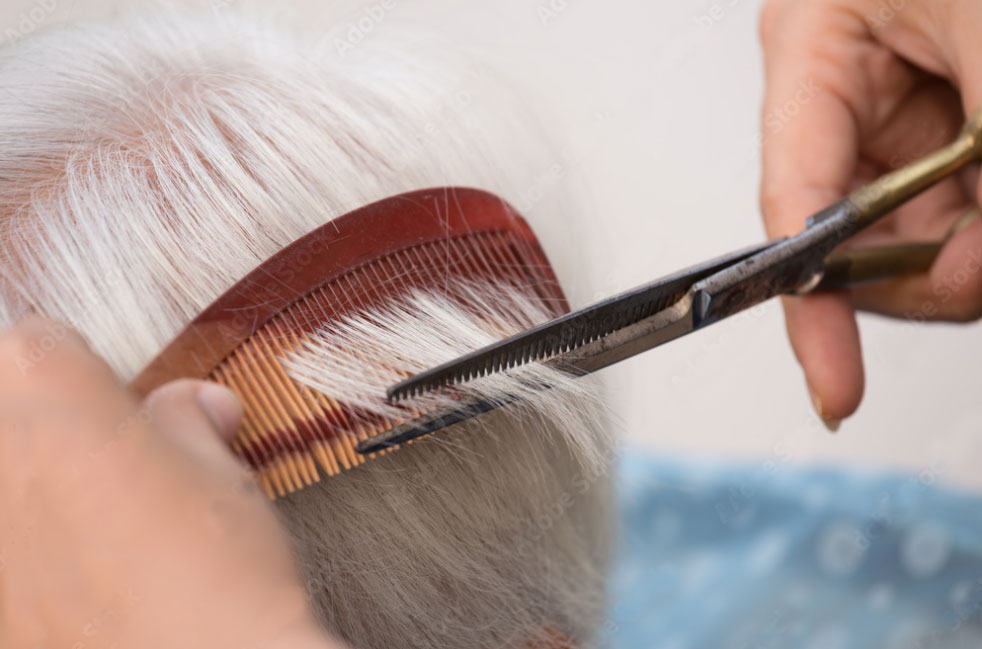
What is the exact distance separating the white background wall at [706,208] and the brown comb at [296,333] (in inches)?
37.1

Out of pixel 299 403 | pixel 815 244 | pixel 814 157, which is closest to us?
pixel 299 403

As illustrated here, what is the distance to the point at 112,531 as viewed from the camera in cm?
55

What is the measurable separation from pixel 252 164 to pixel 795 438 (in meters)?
1.28

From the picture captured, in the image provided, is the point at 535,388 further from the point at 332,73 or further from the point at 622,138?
the point at 622,138

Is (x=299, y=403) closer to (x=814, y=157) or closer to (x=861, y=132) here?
(x=814, y=157)

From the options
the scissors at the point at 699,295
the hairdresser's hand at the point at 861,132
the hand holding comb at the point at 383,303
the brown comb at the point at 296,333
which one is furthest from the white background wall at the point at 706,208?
the brown comb at the point at 296,333

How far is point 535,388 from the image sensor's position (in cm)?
73

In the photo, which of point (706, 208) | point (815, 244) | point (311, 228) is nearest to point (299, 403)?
point (311, 228)

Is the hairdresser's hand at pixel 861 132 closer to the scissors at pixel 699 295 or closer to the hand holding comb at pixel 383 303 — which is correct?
the scissors at pixel 699 295

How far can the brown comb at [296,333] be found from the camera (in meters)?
0.67

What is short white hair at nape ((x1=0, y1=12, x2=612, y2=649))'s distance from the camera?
0.71 meters

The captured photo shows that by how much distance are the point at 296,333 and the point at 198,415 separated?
0.39ft

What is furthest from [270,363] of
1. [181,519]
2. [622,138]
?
[622,138]

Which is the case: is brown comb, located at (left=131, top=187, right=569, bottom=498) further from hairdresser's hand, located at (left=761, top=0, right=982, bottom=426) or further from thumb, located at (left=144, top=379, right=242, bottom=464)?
hairdresser's hand, located at (left=761, top=0, right=982, bottom=426)
